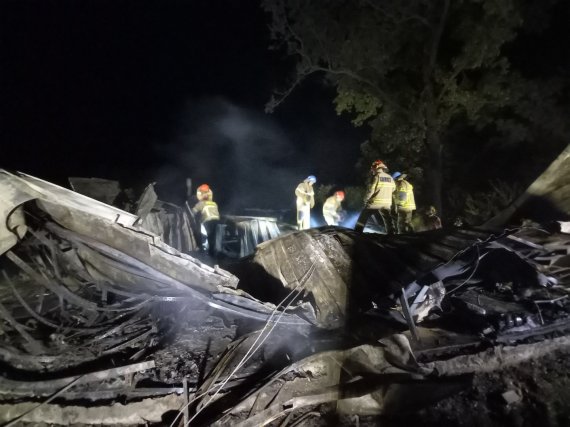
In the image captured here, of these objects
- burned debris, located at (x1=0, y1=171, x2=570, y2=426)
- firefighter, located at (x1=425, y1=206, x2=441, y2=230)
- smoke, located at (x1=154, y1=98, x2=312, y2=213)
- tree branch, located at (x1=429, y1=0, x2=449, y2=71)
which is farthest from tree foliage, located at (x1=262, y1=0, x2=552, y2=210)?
smoke, located at (x1=154, y1=98, x2=312, y2=213)

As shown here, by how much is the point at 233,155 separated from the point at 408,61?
17.3 meters

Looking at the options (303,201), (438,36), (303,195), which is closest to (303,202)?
(303,201)

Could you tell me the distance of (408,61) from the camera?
12414 millimetres

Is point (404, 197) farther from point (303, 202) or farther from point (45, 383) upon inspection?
point (45, 383)

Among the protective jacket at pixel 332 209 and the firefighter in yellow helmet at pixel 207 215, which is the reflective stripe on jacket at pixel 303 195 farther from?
the firefighter in yellow helmet at pixel 207 215

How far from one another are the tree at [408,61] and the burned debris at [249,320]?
764 cm

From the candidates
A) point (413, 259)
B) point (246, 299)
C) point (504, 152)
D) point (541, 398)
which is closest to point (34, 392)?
point (246, 299)

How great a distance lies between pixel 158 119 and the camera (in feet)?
97.9

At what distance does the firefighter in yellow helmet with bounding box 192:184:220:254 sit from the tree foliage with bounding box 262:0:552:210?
21.3 feet

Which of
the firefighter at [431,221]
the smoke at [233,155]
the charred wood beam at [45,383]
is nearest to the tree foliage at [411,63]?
the firefighter at [431,221]

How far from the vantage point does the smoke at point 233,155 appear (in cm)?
2373

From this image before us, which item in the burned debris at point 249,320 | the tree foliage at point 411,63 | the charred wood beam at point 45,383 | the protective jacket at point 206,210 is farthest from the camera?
the tree foliage at point 411,63

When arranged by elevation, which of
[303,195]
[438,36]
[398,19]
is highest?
[398,19]

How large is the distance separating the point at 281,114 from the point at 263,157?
4083 millimetres
